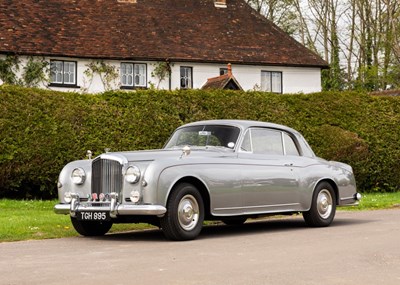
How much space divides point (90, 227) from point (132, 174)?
164 cm

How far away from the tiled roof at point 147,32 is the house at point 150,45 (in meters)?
0.04

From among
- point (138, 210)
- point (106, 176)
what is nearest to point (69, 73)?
point (106, 176)

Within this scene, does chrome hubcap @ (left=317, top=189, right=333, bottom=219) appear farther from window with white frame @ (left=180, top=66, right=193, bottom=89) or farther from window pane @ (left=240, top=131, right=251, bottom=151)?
window with white frame @ (left=180, top=66, right=193, bottom=89)

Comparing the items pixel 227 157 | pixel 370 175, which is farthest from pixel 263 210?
pixel 370 175

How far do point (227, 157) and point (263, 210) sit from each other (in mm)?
1087

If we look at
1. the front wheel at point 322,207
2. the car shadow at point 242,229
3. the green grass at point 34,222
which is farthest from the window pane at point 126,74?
the front wheel at point 322,207

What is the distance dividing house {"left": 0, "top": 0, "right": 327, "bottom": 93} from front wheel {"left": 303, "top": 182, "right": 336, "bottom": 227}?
21.3 m

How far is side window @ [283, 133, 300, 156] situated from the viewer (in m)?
13.8

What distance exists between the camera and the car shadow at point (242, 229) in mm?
12180

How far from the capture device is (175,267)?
8.59 m

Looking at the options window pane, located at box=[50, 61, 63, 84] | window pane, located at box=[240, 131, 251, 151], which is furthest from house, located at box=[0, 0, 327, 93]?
window pane, located at box=[240, 131, 251, 151]

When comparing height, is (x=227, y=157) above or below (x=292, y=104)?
below

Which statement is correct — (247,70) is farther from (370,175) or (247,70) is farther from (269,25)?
(370,175)

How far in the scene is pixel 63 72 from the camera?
115 feet
